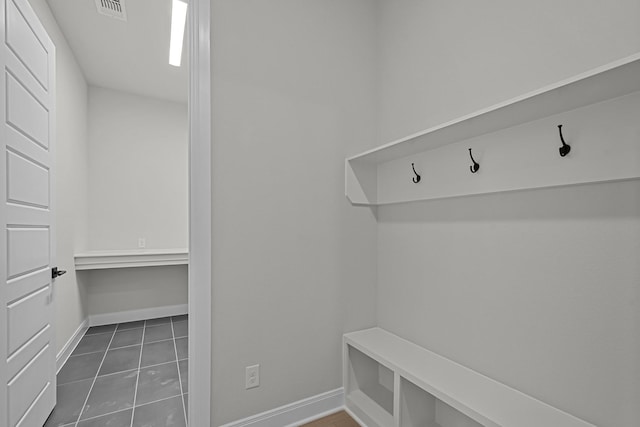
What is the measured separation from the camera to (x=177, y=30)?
8.10ft

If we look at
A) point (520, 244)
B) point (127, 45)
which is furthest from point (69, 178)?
point (520, 244)

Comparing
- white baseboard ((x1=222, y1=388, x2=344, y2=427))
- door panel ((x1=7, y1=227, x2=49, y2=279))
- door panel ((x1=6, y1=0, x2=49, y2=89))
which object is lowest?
white baseboard ((x1=222, y1=388, x2=344, y2=427))

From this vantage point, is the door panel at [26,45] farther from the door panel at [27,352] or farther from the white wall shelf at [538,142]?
the white wall shelf at [538,142]

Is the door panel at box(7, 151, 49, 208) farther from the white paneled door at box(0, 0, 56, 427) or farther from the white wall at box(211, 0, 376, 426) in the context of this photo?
the white wall at box(211, 0, 376, 426)

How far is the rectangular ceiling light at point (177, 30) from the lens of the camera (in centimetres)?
219

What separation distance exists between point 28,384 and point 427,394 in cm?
194

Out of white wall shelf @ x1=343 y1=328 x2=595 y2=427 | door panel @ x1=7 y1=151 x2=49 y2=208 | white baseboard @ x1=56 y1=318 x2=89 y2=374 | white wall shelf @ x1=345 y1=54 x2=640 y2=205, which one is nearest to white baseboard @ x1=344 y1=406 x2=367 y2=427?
white wall shelf @ x1=343 y1=328 x2=595 y2=427

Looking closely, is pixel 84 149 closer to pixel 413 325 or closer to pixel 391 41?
pixel 391 41

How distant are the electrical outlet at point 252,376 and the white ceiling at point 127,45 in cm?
251

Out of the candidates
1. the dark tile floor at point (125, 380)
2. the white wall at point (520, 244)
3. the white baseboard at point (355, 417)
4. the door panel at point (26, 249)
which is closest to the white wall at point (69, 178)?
the dark tile floor at point (125, 380)

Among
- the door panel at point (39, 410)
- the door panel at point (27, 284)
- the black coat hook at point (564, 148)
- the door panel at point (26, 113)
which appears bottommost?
the door panel at point (39, 410)

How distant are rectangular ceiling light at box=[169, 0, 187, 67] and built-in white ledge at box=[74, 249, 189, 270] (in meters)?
1.98

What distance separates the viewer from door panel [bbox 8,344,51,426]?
1.32 meters

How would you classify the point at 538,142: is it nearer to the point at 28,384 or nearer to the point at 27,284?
the point at 27,284
